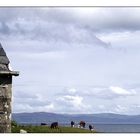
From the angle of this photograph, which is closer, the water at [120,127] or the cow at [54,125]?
the water at [120,127]

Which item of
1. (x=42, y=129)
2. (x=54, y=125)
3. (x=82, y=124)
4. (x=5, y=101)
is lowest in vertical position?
(x=42, y=129)

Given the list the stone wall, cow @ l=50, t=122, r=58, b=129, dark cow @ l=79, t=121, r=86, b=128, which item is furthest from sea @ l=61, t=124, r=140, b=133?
the stone wall

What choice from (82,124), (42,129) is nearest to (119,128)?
(42,129)

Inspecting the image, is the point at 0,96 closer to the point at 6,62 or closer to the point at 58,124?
the point at 6,62

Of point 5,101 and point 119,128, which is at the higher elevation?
point 5,101

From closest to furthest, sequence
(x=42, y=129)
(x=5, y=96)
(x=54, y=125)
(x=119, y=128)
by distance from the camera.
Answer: (x=119, y=128)
(x=5, y=96)
(x=42, y=129)
(x=54, y=125)

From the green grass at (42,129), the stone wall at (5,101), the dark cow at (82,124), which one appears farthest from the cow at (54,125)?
the stone wall at (5,101)

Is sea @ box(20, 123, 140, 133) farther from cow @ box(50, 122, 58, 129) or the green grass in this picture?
the green grass

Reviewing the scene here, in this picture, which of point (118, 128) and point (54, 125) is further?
point (54, 125)

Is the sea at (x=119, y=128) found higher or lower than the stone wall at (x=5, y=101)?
lower

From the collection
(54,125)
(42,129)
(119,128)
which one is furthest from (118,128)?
(54,125)

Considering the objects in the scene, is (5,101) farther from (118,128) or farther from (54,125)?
(118,128)

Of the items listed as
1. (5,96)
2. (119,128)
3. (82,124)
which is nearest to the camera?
(119,128)

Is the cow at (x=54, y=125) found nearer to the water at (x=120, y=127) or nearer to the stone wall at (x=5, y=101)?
the water at (x=120, y=127)
